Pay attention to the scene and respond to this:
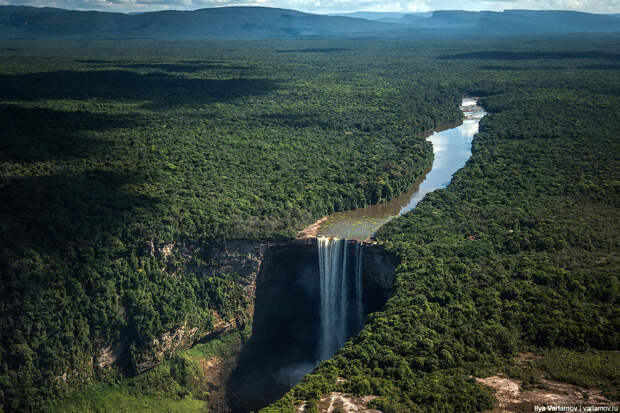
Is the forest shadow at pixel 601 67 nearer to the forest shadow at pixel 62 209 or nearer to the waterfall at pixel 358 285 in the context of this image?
the waterfall at pixel 358 285

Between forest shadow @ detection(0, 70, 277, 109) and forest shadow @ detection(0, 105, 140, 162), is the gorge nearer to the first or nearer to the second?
forest shadow @ detection(0, 105, 140, 162)

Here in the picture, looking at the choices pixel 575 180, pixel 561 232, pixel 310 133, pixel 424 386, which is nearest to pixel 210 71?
pixel 310 133

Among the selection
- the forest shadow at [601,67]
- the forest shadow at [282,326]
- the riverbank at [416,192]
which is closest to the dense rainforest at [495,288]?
the riverbank at [416,192]

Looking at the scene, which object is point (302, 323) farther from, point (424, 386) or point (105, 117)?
point (105, 117)

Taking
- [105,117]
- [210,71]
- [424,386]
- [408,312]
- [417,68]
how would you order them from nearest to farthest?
1. [424,386]
2. [408,312]
3. [105,117]
4. [210,71]
5. [417,68]

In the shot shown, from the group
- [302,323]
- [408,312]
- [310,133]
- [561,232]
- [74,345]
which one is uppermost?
[310,133]

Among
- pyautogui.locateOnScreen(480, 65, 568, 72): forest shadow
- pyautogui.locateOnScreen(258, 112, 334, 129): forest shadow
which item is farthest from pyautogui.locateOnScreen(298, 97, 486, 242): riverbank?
pyautogui.locateOnScreen(480, 65, 568, 72): forest shadow

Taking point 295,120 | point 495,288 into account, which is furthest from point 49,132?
point 495,288
